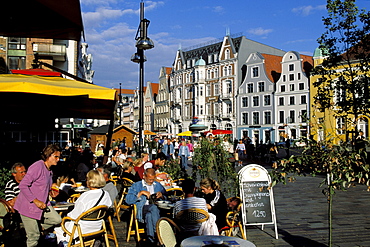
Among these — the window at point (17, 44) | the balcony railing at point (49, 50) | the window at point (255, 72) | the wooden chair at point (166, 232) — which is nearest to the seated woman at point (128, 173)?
the wooden chair at point (166, 232)

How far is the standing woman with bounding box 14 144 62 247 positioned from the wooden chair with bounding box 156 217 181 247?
1.70 metres

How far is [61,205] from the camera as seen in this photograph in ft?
19.9

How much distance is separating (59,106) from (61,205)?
454 cm

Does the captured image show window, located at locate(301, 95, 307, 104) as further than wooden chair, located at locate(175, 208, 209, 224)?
Yes

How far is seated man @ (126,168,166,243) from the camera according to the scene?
235 inches

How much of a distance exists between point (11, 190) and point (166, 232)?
10.9ft

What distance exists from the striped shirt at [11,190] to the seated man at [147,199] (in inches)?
73.0

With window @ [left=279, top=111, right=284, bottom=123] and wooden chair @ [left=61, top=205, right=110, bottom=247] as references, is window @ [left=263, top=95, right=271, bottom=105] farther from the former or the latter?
wooden chair @ [left=61, top=205, right=110, bottom=247]

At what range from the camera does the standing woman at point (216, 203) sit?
5.74 metres

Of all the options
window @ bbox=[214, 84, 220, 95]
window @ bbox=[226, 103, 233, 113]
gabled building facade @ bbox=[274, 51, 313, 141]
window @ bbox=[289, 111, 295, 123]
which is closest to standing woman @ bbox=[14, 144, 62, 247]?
gabled building facade @ bbox=[274, 51, 313, 141]

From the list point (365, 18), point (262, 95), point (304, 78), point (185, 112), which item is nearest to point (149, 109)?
point (185, 112)

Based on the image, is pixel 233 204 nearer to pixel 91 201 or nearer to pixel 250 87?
pixel 91 201

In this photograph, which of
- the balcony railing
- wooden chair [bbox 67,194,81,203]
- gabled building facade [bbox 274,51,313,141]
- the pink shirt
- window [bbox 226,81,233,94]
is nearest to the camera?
the pink shirt

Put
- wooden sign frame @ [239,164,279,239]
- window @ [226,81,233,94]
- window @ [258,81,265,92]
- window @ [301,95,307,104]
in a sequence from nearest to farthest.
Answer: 1. wooden sign frame @ [239,164,279,239]
2. window @ [301,95,307,104]
3. window @ [258,81,265,92]
4. window @ [226,81,233,94]
